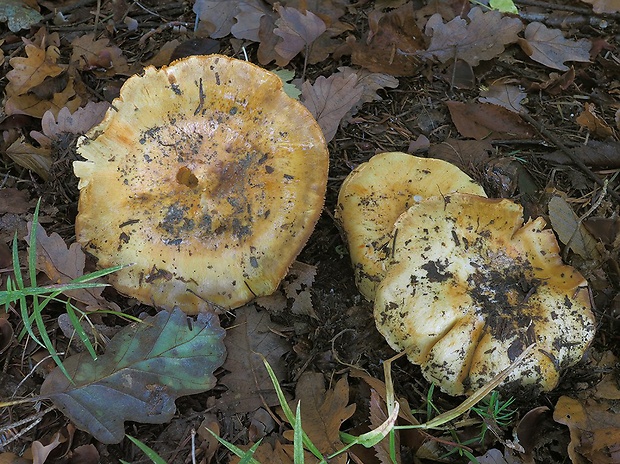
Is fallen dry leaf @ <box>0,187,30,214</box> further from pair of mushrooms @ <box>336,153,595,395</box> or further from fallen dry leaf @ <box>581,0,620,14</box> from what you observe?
fallen dry leaf @ <box>581,0,620,14</box>

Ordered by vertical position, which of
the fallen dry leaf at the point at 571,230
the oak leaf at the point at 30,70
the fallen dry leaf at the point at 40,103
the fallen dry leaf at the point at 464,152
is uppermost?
the oak leaf at the point at 30,70

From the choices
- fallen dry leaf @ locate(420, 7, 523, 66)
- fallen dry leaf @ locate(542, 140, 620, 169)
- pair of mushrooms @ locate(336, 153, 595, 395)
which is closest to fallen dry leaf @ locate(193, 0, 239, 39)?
fallen dry leaf @ locate(420, 7, 523, 66)

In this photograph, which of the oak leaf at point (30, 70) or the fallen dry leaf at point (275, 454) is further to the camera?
the oak leaf at point (30, 70)

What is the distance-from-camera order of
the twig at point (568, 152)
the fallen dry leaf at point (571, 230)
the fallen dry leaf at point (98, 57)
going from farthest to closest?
the fallen dry leaf at point (98, 57) < the twig at point (568, 152) < the fallen dry leaf at point (571, 230)

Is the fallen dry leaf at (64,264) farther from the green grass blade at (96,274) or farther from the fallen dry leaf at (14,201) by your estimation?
the fallen dry leaf at (14,201)

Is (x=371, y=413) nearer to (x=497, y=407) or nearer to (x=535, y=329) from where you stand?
(x=497, y=407)

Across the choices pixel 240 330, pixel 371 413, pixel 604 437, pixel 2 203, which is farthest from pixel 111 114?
pixel 604 437

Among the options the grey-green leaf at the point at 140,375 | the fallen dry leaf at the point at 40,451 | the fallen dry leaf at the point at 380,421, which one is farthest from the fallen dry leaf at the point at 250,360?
the fallen dry leaf at the point at 40,451
